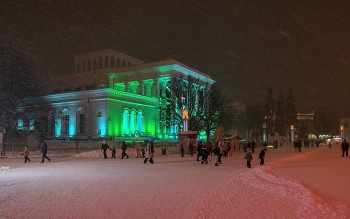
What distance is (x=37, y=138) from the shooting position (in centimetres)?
4159

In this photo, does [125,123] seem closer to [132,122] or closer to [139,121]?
[132,122]

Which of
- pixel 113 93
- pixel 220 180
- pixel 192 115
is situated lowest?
pixel 220 180

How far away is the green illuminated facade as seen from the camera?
48.8 m

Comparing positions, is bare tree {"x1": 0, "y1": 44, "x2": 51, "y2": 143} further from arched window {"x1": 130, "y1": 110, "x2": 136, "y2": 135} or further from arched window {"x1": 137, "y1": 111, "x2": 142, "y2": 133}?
arched window {"x1": 137, "y1": 111, "x2": 142, "y2": 133}

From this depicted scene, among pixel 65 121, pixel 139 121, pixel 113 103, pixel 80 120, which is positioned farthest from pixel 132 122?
pixel 65 121

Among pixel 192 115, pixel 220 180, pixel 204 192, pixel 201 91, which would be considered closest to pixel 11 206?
pixel 204 192

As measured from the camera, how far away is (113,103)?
1934 inches

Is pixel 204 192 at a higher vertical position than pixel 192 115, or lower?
lower

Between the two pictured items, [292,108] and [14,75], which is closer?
[14,75]

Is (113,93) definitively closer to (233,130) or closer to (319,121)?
(233,130)

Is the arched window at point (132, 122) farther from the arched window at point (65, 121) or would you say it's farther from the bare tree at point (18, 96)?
the bare tree at point (18, 96)

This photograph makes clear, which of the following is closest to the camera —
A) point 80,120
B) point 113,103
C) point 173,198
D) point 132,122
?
point 173,198

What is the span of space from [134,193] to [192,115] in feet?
125

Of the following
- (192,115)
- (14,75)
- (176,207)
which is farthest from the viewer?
(192,115)
